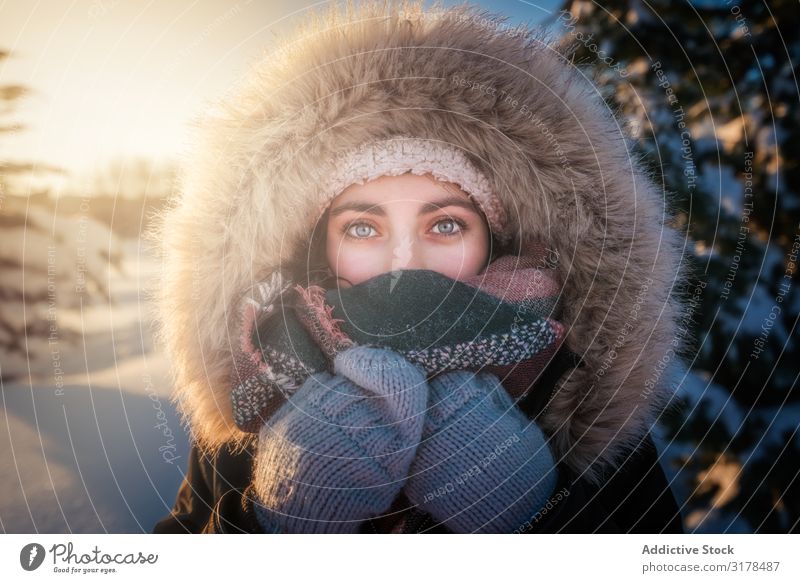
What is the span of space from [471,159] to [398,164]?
0.26ft

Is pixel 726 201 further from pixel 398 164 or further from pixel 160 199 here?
pixel 160 199

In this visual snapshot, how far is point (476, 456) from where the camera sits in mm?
547

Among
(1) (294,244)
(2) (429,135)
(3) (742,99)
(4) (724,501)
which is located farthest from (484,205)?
(4) (724,501)

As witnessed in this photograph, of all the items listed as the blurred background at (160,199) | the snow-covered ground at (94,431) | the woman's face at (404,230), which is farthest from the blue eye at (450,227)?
the snow-covered ground at (94,431)

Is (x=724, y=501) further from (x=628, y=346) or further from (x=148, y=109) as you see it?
(x=148, y=109)

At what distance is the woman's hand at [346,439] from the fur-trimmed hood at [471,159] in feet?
0.36

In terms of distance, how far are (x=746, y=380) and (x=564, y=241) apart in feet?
1.08

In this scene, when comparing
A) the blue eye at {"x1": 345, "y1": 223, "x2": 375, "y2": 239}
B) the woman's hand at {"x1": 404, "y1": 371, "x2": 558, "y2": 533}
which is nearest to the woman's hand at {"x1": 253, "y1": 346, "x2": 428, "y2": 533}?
the woman's hand at {"x1": 404, "y1": 371, "x2": 558, "y2": 533}

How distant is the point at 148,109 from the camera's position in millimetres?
674

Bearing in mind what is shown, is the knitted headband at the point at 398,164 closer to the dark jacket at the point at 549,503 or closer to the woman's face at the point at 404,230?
the woman's face at the point at 404,230

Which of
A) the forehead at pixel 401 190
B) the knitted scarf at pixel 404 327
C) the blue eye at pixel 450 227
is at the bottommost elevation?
the knitted scarf at pixel 404 327

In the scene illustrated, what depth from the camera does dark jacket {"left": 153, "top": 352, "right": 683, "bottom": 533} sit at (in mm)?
622

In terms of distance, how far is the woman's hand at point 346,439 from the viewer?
1.78ft

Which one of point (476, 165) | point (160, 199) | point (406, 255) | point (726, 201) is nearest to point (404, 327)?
point (406, 255)
